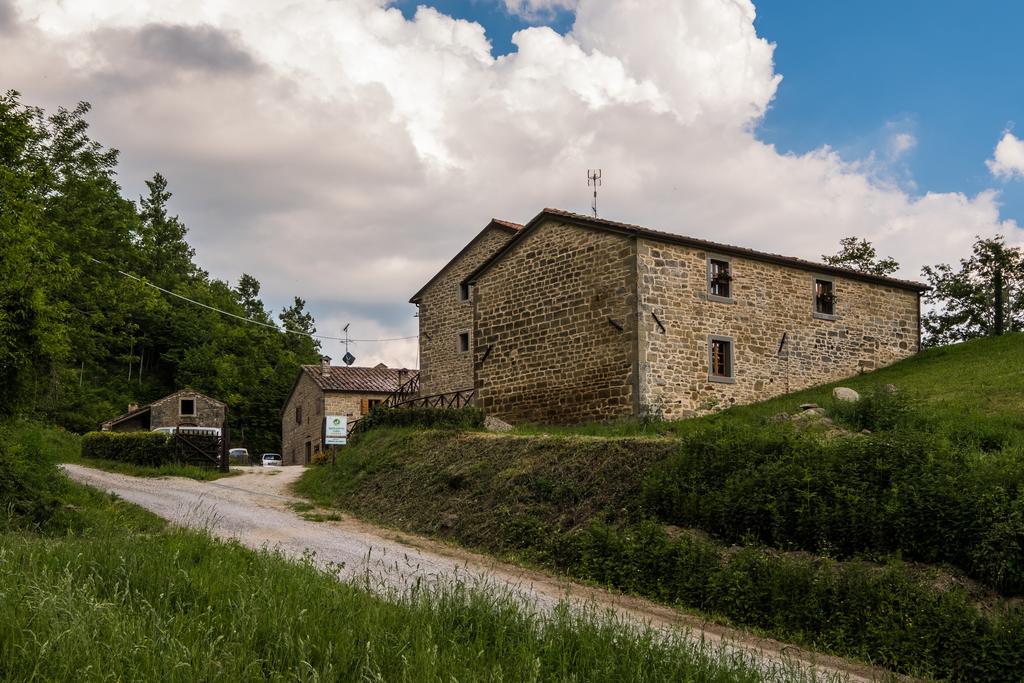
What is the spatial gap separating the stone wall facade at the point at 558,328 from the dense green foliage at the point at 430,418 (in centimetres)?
307

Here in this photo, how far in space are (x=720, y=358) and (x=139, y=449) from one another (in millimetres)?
17093

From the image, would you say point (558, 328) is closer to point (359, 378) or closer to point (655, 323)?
point (655, 323)

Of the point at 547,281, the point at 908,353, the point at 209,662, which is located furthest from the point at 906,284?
the point at 209,662

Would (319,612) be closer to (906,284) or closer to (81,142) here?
(906,284)

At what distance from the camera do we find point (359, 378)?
48062 mm

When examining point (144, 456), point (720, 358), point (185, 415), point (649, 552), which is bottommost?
point (649, 552)

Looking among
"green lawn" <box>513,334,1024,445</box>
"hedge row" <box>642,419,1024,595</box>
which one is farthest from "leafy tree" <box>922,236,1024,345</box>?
"hedge row" <box>642,419,1024,595</box>

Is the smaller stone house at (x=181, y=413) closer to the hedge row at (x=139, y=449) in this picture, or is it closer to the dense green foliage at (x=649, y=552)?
the hedge row at (x=139, y=449)

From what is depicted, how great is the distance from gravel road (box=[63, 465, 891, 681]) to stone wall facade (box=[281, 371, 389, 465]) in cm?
2028

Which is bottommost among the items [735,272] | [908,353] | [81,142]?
[908,353]

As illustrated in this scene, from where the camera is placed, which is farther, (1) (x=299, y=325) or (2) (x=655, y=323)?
(1) (x=299, y=325)

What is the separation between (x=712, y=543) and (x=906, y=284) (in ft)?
67.3

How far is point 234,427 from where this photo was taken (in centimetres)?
6438

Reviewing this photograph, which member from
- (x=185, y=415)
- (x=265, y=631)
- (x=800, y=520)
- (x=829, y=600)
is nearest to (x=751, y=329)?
(x=800, y=520)
